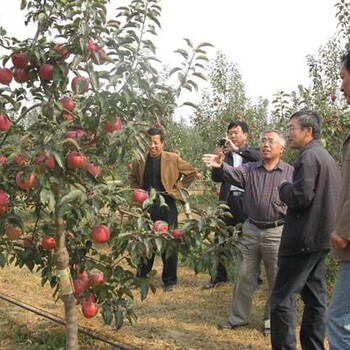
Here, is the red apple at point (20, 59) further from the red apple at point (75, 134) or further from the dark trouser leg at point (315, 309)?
the dark trouser leg at point (315, 309)

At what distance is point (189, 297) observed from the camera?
4969 mm

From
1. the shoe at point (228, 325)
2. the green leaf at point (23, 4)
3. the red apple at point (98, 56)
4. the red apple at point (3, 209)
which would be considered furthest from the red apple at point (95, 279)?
the shoe at point (228, 325)

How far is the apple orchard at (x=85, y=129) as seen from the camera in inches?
86.1

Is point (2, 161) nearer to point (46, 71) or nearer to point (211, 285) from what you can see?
point (46, 71)

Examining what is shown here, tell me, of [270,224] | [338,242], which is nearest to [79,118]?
[338,242]

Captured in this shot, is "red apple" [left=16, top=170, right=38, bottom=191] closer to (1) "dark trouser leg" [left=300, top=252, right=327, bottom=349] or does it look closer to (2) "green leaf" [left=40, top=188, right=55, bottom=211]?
(2) "green leaf" [left=40, top=188, right=55, bottom=211]

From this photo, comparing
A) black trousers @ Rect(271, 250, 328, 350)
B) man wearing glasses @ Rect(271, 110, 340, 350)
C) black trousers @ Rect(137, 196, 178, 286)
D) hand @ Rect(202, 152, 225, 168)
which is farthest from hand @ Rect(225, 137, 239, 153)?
black trousers @ Rect(271, 250, 328, 350)

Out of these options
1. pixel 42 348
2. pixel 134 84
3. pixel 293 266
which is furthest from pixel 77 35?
pixel 42 348

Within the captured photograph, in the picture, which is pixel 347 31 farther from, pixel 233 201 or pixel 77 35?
pixel 77 35

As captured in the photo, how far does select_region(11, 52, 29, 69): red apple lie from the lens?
2.37 metres

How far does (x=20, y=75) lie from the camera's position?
7.92 feet

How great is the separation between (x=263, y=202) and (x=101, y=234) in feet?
4.92

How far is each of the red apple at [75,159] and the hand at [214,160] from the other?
1.42 meters

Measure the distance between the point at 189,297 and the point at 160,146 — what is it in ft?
4.62
